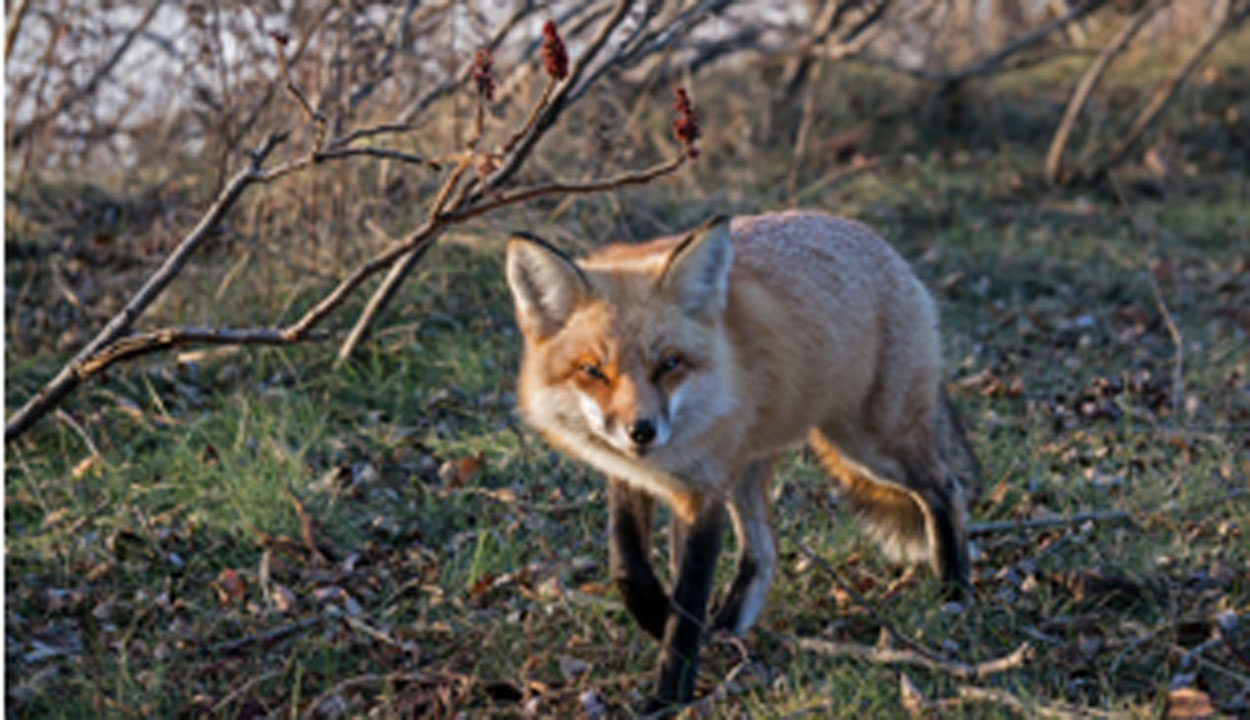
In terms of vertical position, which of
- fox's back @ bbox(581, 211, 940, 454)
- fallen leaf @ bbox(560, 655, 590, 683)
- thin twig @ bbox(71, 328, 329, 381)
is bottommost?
fallen leaf @ bbox(560, 655, 590, 683)

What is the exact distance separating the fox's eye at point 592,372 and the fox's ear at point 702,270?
30 centimetres

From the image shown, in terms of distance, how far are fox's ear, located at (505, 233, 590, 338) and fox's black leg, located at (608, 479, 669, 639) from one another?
1.76ft

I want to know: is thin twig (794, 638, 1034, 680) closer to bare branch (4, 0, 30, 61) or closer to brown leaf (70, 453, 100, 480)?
brown leaf (70, 453, 100, 480)

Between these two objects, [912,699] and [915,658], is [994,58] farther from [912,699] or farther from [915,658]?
[912,699]

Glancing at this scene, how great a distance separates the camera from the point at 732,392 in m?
3.46

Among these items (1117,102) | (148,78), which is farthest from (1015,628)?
(1117,102)

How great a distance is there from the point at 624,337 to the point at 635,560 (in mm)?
745

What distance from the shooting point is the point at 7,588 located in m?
4.28

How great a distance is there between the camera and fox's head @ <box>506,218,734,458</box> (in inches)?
127

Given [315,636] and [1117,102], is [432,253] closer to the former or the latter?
[315,636]

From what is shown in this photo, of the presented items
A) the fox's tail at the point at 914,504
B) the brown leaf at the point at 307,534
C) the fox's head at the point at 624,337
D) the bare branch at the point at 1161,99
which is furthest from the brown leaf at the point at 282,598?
the bare branch at the point at 1161,99

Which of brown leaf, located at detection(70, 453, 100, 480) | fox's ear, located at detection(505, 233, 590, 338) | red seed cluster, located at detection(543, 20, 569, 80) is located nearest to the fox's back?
fox's ear, located at detection(505, 233, 590, 338)

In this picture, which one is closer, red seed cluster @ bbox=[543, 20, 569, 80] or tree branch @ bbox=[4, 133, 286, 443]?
red seed cluster @ bbox=[543, 20, 569, 80]

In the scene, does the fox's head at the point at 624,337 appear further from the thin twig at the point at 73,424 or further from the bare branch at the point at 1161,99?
the bare branch at the point at 1161,99
